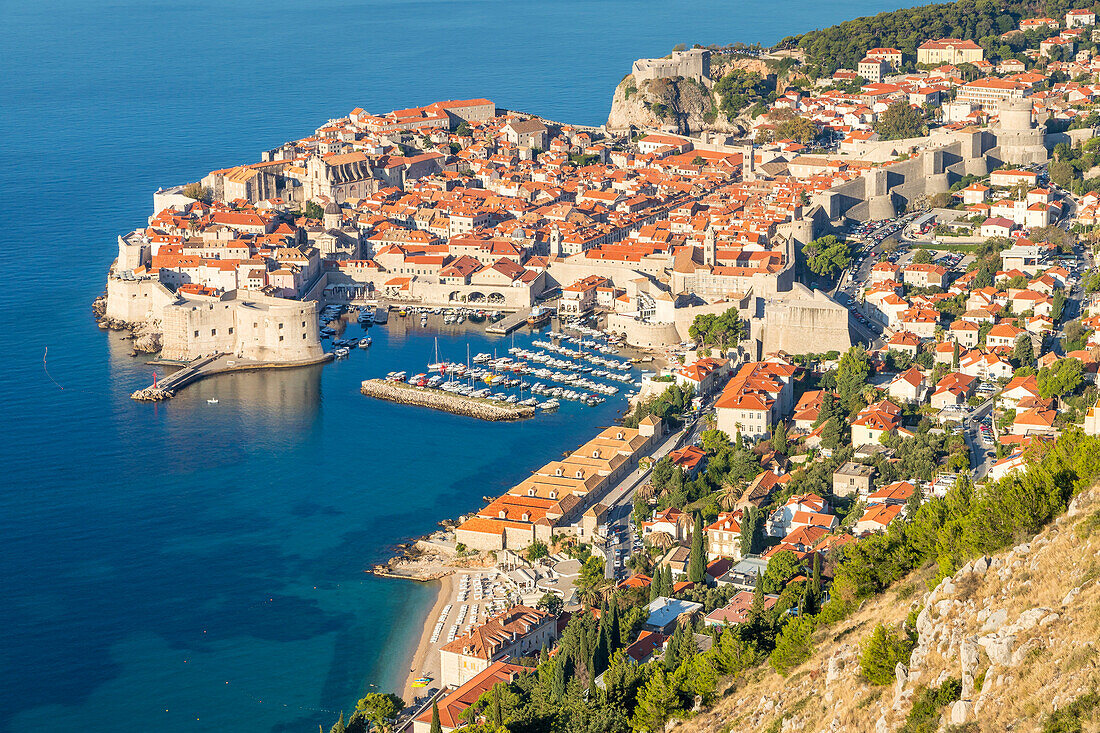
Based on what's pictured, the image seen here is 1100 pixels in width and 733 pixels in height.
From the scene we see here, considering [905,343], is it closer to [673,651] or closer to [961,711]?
[673,651]

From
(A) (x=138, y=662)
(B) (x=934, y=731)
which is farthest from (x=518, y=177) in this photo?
(B) (x=934, y=731)

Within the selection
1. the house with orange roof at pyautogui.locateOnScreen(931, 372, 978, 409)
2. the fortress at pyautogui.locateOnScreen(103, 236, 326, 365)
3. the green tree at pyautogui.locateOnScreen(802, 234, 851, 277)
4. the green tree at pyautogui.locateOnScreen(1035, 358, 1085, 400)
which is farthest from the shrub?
the green tree at pyautogui.locateOnScreen(802, 234, 851, 277)

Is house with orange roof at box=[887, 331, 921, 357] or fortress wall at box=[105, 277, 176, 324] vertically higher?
fortress wall at box=[105, 277, 176, 324]

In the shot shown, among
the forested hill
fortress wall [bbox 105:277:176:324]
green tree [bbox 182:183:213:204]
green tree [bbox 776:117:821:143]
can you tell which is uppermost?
the forested hill

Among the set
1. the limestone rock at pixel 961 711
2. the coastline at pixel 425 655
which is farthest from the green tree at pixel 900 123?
the limestone rock at pixel 961 711

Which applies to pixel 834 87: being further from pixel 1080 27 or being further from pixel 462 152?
pixel 462 152

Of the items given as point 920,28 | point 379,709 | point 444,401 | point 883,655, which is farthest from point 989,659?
point 920,28

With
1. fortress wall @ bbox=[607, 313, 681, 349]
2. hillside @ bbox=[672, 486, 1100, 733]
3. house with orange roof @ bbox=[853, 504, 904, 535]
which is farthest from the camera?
fortress wall @ bbox=[607, 313, 681, 349]

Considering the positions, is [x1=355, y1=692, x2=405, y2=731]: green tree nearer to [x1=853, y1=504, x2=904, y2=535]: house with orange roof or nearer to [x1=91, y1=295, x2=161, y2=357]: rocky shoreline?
[x1=853, y1=504, x2=904, y2=535]: house with orange roof
